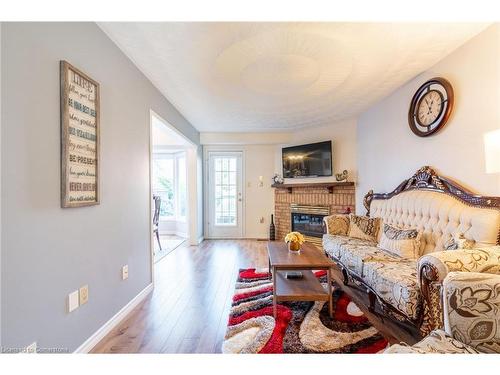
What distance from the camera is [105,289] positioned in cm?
180

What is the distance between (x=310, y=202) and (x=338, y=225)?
1.56 metres

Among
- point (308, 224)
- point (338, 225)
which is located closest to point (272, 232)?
point (308, 224)

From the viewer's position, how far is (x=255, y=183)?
5.40 metres

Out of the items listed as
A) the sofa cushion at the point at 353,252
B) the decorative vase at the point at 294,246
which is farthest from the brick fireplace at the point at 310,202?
the decorative vase at the point at 294,246

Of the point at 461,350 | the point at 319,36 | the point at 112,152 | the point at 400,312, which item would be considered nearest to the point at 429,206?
the point at 400,312

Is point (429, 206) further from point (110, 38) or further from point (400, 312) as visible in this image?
point (110, 38)

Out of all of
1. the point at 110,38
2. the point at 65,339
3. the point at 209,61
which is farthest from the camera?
the point at 209,61

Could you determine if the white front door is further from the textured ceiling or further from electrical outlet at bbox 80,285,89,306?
electrical outlet at bbox 80,285,89,306

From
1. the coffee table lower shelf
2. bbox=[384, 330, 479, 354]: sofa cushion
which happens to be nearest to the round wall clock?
the coffee table lower shelf

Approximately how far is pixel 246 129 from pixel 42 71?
3.79 meters

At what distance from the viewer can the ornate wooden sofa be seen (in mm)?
1469

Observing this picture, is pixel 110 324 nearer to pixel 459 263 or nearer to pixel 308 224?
pixel 459 263

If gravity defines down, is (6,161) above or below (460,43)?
below

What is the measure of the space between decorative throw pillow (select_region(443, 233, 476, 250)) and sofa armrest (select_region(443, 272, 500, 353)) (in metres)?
0.77
